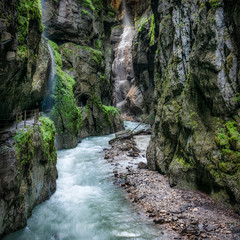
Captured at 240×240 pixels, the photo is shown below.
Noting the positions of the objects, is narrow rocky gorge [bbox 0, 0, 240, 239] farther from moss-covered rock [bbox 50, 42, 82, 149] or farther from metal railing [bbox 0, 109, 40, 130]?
moss-covered rock [bbox 50, 42, 82, 149]

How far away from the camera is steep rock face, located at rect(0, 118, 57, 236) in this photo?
6.28 metres

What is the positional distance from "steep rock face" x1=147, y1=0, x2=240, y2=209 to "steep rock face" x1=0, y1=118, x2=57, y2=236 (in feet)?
21.9

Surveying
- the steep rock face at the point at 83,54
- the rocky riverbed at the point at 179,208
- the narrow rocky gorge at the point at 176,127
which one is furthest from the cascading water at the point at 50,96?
the rocky riverbed at the point at 179,208

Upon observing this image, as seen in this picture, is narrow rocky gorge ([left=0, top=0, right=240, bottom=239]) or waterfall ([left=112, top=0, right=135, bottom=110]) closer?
narrow rocky gorge ([left=0, top=0, right=240, bottom=239])

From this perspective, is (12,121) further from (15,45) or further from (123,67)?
(123,67)

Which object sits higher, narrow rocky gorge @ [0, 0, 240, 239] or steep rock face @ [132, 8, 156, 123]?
steep rock face @ [132, 8, 156, 123]

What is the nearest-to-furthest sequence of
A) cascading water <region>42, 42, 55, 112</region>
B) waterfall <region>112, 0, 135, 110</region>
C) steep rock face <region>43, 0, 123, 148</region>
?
cascading water <region>42, 42, 55, 112</region>
steep rock face <region>43, 0, 123, 148</region>
waterfall <region>112, 0, 135, 110</region>

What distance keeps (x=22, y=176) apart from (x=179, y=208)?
6.46 metres

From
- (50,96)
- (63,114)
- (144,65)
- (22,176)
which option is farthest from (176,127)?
(144,65)

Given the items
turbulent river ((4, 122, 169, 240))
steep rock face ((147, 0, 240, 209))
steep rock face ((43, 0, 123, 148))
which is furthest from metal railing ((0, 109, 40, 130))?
steep rock face ((43, 0, 123, 148))

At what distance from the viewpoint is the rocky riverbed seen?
6.83 m

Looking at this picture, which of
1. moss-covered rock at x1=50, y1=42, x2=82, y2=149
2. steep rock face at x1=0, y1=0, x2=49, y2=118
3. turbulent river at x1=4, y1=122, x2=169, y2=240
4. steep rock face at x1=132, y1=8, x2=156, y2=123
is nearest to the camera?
steep rock face at x1=0, y1=0, x2=49, y2=118

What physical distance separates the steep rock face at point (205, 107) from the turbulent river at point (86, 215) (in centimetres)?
335

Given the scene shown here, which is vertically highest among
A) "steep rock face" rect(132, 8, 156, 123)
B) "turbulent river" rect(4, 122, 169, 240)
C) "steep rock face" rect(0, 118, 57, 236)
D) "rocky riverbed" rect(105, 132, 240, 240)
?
"steep rock face" rect(132, 8, 156, 123)
